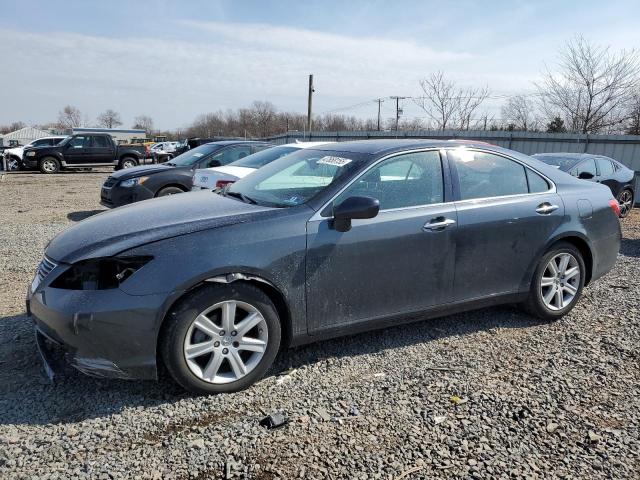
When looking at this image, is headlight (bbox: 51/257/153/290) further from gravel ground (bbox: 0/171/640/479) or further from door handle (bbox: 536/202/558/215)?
door handle (bbox: 536/202/558/215)

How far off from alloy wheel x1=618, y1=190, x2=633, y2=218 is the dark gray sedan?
8133 millimetres

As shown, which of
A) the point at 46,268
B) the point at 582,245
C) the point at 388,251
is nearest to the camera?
the point at 46,268

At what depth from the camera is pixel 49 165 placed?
2208 centimetres

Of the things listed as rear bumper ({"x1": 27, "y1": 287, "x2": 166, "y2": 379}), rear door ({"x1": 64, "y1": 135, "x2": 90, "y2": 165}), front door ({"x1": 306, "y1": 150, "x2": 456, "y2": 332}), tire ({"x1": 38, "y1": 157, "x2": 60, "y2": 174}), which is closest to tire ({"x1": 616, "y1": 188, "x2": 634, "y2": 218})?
front door ({"x1": 306, "y1": 150, "x2": 456, "y2": 332})

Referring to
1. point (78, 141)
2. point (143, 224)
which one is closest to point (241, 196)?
point (143, 224)

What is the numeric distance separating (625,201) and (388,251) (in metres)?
10.6

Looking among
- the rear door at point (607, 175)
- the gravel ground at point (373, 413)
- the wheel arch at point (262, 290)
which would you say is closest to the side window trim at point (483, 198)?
the gravel ground at point (373, 413)

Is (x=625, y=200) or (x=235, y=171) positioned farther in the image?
(x=625, y=200)

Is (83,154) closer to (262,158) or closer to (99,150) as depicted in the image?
(99,150)

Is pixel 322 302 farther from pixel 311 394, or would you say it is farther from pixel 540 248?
pixel 540 248

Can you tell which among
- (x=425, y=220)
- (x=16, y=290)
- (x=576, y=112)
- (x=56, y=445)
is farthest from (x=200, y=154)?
(x=576, y=112)

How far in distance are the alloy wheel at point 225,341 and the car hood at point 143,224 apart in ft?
1.81

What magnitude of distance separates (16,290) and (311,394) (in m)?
3.57

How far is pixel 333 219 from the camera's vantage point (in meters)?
3.30
